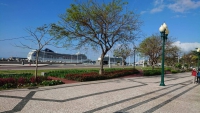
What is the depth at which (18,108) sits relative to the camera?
610 centimetres

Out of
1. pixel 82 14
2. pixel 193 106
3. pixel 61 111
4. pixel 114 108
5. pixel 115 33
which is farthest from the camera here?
pixel 115 33

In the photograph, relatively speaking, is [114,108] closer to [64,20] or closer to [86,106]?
[86,106]

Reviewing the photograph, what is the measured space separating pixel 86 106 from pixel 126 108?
1.44 m

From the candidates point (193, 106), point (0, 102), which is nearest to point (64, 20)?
point (0, 102)

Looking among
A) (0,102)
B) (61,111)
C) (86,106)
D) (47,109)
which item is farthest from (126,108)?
(0,102)

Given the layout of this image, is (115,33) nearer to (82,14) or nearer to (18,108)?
(82,14)

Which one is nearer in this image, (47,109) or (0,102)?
(47,109)

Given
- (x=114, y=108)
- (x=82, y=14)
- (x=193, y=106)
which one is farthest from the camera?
(x=82, y=14)

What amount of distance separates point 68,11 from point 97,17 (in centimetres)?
265

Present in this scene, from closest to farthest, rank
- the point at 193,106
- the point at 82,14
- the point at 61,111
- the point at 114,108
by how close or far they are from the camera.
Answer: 1. the point at 61,111
2. the point at 114,108
3. the point at 193,106
4. the point at 82,14

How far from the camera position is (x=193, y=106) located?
7363 mm

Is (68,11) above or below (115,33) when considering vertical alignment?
above

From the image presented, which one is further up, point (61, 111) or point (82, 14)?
point (82, 14)

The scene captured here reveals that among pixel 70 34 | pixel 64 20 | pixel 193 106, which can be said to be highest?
pixel 64 20
